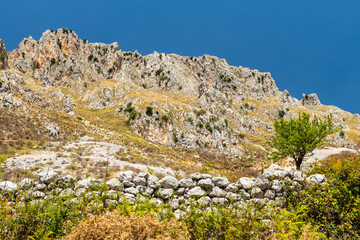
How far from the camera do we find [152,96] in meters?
93.1

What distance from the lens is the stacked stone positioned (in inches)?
297

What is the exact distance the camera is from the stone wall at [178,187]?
24.8 ft

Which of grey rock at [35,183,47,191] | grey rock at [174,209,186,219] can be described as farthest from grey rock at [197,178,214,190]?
grey rock at [35,183,47,191]

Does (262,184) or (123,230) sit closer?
(123,230)

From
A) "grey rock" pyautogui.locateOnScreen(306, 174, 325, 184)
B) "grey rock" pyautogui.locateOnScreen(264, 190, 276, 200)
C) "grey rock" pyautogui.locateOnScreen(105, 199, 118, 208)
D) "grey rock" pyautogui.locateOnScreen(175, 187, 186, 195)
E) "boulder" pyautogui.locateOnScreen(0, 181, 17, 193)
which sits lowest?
"grey rock" pyautogui.locateOnScreen(105, 199, 118, 208)

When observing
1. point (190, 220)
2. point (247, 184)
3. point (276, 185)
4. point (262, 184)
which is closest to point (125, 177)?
point (190, 220)

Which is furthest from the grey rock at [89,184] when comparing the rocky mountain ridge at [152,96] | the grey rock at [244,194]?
the rocky mountain ridge at [152,96]

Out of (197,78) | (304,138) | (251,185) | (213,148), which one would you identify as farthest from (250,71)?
(251,185)

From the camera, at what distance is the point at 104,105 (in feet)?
291

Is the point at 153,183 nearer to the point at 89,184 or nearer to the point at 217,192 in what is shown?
the point at 89,184

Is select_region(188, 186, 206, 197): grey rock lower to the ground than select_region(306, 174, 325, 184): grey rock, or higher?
lower

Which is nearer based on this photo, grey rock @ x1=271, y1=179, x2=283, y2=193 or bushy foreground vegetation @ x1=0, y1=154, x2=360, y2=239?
bushy foreground vegetation @ x1=0, y1=154, x2=360, y2=239

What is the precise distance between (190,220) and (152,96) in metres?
90.0

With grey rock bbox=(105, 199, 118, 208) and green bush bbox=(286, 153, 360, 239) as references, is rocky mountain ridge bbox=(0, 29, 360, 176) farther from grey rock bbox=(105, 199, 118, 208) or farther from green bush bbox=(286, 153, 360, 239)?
green bush bbox=(286, 153, 360, 239)
